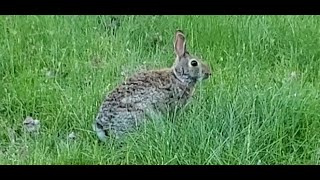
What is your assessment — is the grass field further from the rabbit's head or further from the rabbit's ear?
the rabbit's ear

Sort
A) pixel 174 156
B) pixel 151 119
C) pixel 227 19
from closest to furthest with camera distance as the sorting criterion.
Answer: pixel 174 156 < pixel 151 119 < pixel 227 19

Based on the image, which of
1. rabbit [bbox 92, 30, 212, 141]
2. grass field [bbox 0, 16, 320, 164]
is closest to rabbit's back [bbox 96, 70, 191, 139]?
rabbit [bbox 92, 30, 212, 141]

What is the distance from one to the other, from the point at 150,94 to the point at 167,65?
705 millimetres

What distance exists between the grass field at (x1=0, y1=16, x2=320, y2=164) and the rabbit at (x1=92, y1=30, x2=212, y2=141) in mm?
106

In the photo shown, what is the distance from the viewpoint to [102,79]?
201 inches

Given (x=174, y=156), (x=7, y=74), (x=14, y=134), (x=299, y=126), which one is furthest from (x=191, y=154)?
(x=7, y=74)

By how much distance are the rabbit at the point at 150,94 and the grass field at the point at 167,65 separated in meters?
0.11

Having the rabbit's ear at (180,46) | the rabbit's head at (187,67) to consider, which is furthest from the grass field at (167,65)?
the rabbit's ear at (180,46)

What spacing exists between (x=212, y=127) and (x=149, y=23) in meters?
1.65

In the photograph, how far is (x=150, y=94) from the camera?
4680 millimetres

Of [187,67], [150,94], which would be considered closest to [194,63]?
[187,67]

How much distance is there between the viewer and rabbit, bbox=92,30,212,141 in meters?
4.52

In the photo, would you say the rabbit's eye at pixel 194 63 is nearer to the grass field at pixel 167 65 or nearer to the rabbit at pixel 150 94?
the rabbit at pixel 150 94

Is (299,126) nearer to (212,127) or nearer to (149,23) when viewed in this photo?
(212,127)
